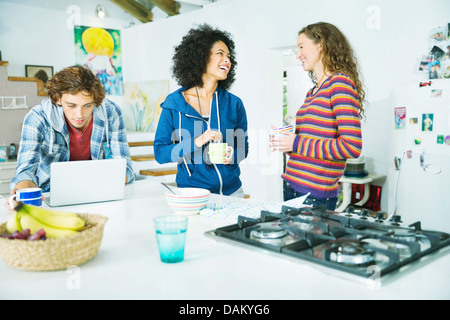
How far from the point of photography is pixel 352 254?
3.13 ft

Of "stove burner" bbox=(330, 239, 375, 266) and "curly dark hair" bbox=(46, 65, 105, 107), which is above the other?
"curly dark hair" bbox=(46, 65, 105, 107)

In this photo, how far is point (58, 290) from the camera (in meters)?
0.90

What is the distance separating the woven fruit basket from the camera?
954 millimetres

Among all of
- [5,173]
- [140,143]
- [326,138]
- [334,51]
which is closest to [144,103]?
[140,143]

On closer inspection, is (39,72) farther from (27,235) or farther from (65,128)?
(27,235)

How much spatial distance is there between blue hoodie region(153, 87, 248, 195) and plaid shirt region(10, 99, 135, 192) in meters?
0.25

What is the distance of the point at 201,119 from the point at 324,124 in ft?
2.00

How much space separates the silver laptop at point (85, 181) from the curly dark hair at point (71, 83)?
1.34ft

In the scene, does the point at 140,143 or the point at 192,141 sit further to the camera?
the point at 140,143

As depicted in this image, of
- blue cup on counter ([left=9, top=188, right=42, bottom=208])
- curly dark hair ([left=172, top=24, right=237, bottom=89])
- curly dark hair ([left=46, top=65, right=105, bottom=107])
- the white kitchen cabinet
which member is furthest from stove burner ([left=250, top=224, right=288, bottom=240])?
the white kitchen cabinet

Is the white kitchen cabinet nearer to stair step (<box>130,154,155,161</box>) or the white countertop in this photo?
stair step (<box>130,154,155,161</box>)

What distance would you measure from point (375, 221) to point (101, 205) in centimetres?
105
